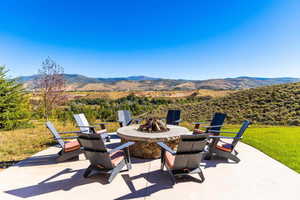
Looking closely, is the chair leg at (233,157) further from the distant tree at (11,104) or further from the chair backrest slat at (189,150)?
the distant tree at (11,104)

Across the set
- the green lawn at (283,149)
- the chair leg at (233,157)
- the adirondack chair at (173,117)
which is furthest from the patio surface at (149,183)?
the adirondack chair at (173,117)

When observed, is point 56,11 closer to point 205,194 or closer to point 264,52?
point 205,194

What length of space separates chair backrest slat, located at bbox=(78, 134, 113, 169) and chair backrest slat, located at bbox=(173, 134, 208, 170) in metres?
1.24

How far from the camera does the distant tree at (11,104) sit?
9703 mm

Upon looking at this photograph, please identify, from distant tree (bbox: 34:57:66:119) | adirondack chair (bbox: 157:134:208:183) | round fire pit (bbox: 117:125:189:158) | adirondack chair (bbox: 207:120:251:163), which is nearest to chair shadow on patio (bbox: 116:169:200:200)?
adirondack chair (bbox: 157:134:208:183)

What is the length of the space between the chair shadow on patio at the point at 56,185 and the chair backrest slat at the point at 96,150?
13.6 inches

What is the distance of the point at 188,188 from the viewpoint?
8.66 ft

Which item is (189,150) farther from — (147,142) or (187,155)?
(147,142)

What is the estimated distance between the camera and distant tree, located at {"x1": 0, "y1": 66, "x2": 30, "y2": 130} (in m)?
9.70

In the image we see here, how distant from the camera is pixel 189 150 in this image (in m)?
2.70

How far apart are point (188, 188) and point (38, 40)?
2850 cm

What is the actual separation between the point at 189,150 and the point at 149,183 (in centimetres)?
96

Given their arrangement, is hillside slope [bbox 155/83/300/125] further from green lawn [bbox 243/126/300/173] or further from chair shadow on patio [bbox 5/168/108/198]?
chair shadow on patio [bbox 5/168/108/198]

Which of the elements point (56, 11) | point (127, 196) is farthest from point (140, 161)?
point (56, 11)
